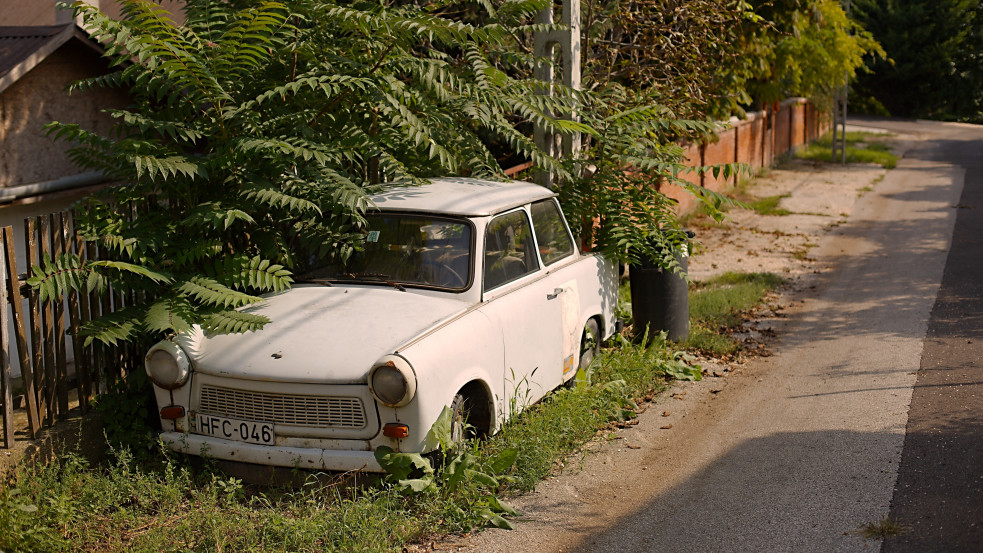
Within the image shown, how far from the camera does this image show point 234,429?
540 cm

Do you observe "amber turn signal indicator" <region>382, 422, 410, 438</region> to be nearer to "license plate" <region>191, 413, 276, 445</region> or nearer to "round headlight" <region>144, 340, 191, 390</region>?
"license plate" <region>191, 413, 276, 445</region>

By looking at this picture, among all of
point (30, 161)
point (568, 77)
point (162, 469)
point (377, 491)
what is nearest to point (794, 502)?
point (377, 491)

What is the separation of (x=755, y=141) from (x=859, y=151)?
6900 mm

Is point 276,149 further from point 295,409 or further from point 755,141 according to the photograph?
point 755,141

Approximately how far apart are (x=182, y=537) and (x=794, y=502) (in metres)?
3.41

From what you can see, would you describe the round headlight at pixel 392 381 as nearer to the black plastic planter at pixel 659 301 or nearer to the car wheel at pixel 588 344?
the car wheel at pixel 588 344

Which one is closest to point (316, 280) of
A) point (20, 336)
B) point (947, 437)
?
point (20, 336)

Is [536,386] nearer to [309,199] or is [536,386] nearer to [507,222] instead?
[507,222]

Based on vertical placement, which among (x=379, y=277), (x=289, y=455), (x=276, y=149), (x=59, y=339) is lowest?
(x=289, y=455)

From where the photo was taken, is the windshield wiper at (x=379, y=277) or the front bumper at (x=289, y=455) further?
the windshield wiper at (x=379, y=277)

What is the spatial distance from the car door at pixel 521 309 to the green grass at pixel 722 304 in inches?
104

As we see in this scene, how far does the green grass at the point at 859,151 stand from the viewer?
27.0 m

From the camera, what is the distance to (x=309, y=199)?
6.40 metres

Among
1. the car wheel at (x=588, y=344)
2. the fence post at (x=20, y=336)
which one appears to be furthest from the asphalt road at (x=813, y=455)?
the fence post at (x=20, y=336)
